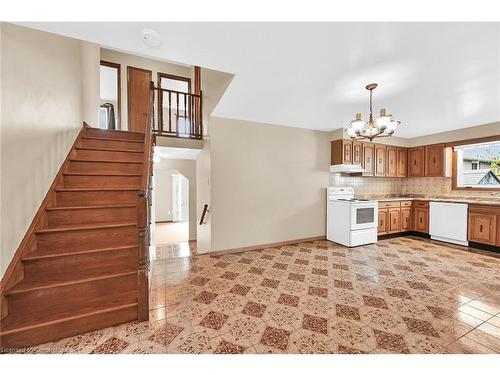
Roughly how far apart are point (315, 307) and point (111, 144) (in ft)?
12.3

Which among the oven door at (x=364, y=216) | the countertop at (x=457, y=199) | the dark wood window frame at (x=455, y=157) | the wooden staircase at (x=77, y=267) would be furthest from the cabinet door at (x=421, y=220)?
the wooden staircase at (x=77, y=267)

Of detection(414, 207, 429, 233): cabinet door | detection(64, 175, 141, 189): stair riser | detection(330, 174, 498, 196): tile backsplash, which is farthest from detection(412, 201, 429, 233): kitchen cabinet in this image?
detection(64, 175, 141, 189): stair riser

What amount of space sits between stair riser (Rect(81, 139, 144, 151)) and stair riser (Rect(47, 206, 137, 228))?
1.45m

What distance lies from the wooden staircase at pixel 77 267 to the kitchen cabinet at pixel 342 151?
146 inches

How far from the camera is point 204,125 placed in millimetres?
4121

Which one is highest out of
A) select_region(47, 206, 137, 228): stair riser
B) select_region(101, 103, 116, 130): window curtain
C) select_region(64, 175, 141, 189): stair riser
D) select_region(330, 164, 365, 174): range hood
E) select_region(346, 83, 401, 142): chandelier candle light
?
select_region(101, 103, 116, 130): window curtain

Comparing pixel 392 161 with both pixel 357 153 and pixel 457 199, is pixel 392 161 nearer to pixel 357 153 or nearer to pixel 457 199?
pixel 357 153

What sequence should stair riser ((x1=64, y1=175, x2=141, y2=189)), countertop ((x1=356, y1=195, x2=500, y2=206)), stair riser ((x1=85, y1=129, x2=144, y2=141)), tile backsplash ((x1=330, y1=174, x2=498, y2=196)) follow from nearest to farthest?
stair riser ((x1=64, y1=175, x2=141, y2=189)) < stair riser ((x1=85, y1=129, x2=144, y2=141)) < countertop ((x1=356, y1=195, x2=500, y2=206)) < tile backsplash ((x1=330, y1=174, x2=498, y2=196))

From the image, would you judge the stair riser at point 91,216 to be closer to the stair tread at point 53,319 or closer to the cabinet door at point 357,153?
the stair tread at point 53,319

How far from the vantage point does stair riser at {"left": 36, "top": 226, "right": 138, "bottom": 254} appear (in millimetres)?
1909

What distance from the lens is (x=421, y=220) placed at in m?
4.70

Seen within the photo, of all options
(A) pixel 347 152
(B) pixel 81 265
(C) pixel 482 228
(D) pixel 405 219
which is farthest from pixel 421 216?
(B) pixel 81 265

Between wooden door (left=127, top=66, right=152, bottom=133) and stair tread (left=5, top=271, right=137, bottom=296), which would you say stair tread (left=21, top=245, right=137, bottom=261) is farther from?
wooden door (left=127, top=66, right=152, bottom=133)

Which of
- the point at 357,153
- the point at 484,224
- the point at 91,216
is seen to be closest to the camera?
the point at 91,216
